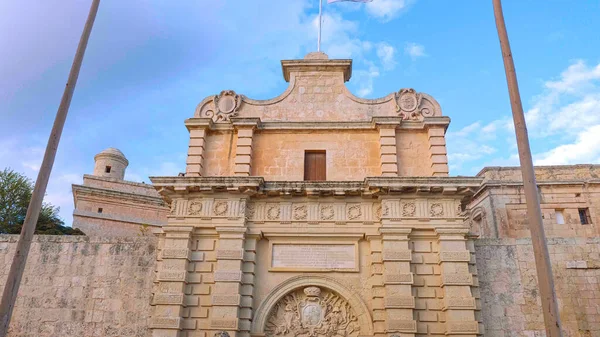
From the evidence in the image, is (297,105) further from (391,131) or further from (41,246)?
(41,246)

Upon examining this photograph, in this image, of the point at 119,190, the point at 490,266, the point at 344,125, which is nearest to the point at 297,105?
the point at 344,125

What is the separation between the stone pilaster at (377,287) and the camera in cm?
1152

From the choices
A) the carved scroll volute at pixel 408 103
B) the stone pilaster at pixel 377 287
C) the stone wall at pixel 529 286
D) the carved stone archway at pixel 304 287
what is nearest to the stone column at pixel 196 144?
the carved stone archway at pixel 304 287

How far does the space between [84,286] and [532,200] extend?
38.2 feet

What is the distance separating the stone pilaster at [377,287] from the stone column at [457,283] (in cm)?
146

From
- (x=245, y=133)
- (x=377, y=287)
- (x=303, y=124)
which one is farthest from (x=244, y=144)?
(x=377, y=287)

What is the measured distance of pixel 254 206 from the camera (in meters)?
12.8

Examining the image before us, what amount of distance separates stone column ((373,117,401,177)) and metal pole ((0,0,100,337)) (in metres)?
7.51

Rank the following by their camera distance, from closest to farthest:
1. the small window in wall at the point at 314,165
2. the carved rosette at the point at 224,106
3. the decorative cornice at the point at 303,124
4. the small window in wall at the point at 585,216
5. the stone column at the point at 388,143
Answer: the stone column at the point at 388,143 < the small window in wall at the point at 314,165 < the decorative cornice at the point at 303,124 < the carved rosette at the point at 224,106 < the small window in wall at the point at 585,216

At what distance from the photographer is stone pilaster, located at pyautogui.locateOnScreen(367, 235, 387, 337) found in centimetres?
1152

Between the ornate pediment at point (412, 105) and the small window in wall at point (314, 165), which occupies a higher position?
the ornate pediment at point (412, 105)

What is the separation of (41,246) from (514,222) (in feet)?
59.3

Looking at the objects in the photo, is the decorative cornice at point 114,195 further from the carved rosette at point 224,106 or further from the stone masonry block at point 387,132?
the stone masonry block at point 387,132

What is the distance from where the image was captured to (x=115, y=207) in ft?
88.5
